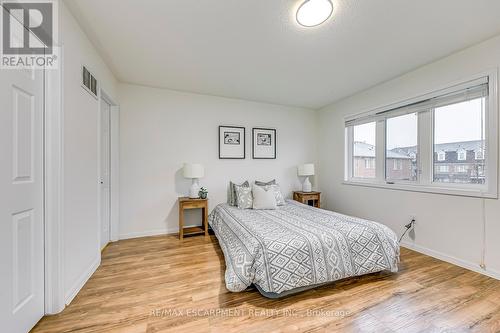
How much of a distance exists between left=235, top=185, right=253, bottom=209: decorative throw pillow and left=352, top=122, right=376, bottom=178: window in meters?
1.96

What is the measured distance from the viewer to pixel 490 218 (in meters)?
2.01

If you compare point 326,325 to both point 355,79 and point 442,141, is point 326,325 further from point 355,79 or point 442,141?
point 355,79

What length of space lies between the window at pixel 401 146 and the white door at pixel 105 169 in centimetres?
405

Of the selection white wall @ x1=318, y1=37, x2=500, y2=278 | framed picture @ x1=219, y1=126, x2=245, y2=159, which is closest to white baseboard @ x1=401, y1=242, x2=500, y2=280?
white wall @ x1=318, y1=37, x2=500, y2=278

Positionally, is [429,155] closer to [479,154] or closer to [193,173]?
[479,154]

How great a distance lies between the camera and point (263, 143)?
3.90 m

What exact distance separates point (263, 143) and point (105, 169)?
2537 mm

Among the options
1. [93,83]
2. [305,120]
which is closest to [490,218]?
[305,120]

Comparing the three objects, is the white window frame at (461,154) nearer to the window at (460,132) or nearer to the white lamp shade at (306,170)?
the window at (460,132)

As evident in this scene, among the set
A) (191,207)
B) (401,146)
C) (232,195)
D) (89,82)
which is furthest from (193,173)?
(401,146)

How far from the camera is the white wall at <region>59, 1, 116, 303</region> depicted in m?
1.59

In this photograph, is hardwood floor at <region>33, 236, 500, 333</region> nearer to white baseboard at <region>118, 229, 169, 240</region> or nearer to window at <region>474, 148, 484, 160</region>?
white baseboard at <region>118, 229, 169, 240</region>

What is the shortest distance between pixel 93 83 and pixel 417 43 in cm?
333

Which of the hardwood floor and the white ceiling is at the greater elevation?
the white ceiling
